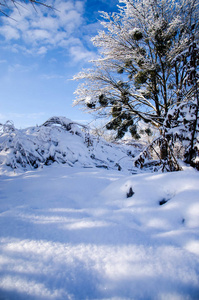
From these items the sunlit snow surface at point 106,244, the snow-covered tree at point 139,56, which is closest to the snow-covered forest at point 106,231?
the sunlit snow surface at point 106,244

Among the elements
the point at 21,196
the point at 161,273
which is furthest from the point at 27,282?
the point at 21,196

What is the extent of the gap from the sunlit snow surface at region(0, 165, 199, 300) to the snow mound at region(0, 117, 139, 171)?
157cm

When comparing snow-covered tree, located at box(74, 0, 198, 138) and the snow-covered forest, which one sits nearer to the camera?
the snow-covered forest

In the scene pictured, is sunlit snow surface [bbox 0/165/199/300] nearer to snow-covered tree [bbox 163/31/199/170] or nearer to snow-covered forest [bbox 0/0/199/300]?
snow-covered forest [bbox 0/0/199/300]

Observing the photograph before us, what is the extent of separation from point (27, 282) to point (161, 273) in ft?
1.77

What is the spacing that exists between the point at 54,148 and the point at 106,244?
Answer: 2829 millimetres

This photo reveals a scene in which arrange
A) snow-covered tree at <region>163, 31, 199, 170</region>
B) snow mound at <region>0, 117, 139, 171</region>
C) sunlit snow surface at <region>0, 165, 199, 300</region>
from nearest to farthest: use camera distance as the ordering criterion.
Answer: sunlit snow surface at <region>0, 165, 199, 300</region>
snow-covered tree at <region>163, 31, 199, 170</region>
snow mound at <region>0, 117, 139, 171</region>

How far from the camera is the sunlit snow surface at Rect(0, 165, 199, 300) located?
55 centimetres

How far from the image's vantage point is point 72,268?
634mm

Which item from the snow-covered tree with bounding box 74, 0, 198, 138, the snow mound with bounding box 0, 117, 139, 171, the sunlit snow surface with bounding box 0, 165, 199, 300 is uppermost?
the snow-covered tree with bounding box 74, 0, 198, 138

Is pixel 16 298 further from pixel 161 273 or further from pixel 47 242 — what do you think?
pixel 161 273

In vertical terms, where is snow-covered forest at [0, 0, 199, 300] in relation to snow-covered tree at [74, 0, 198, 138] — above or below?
below

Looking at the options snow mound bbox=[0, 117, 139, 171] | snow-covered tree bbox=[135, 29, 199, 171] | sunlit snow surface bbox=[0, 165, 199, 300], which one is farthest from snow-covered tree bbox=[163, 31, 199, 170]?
snow mound bbox=[0, 117, 139, 171]

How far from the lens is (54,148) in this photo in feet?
10.9
